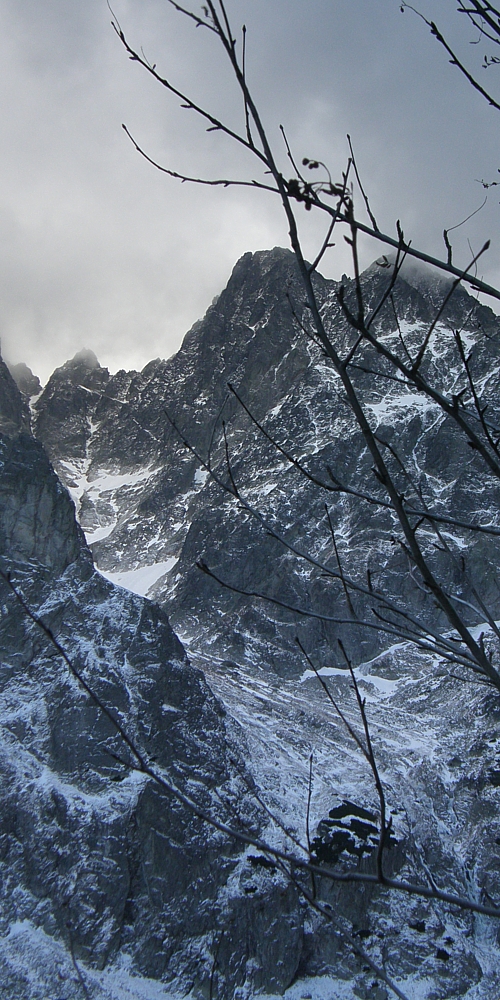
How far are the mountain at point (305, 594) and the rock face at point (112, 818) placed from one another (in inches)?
11.0

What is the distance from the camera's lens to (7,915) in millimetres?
Answer: 38500

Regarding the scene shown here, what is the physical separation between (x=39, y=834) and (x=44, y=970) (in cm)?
684

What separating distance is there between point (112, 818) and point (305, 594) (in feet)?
155

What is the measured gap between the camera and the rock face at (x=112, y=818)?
39562 mm

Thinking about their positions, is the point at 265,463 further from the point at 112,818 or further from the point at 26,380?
the point at 26,380

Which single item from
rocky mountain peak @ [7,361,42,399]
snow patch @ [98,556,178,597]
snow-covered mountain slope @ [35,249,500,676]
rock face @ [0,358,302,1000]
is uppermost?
rocky mountain peak @ [7,361,42,399]

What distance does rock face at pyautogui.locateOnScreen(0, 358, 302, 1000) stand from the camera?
130ft

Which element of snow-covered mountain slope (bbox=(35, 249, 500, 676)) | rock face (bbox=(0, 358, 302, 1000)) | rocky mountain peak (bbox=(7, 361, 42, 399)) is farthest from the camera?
rocky mountain peak (bbox=(7, 361, 42, 399))

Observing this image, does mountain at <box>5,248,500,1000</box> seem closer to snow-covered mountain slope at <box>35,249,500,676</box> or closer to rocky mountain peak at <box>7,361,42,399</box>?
snow-covered mountain slope at <box>35,249,500,676</box>

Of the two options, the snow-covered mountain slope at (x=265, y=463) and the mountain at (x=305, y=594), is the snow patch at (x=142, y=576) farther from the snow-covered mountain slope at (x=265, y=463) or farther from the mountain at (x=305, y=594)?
the mountain at (x=305, y=594)

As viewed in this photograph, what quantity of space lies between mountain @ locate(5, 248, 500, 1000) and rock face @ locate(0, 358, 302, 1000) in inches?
11.0

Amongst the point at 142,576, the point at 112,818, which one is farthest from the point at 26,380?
the point at 112,818

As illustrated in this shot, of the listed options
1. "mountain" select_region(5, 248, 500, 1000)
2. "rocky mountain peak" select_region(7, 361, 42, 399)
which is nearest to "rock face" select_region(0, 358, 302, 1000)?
"mountain" select_region(5, 248, 500, 1000)

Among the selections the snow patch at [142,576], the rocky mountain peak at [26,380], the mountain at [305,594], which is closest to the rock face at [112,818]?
the mountain at [305,594]
